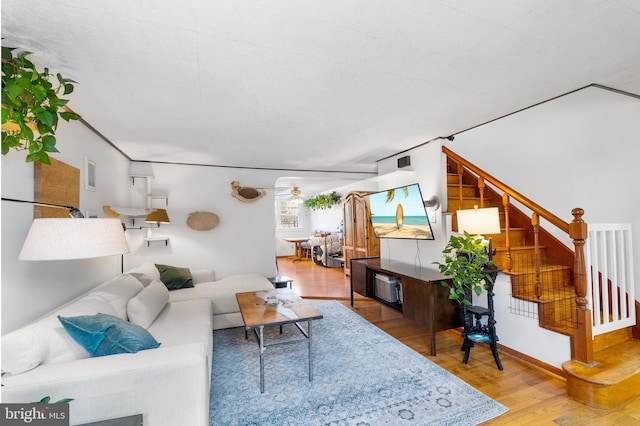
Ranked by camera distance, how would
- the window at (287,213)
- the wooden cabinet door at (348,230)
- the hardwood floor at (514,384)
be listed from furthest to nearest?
the window at (287,213) < the wooden cabinet door at (348,230) < the hardwood floor at (514,384)

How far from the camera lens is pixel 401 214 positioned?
12.9 ft

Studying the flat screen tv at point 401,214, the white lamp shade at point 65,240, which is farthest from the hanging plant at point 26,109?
the flat screen tv at point 401,214

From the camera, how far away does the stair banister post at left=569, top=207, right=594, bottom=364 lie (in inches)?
93.7

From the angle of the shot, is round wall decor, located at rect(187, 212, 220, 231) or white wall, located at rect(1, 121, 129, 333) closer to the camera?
white wall, located at rect(1, 121, 129, 333)

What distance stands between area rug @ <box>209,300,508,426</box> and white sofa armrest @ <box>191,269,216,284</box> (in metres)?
1.30

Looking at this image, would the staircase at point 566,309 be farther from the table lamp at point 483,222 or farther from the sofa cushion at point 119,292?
the sofa cushion at point 119,292

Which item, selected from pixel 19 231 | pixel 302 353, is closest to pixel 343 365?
pixel 302 353

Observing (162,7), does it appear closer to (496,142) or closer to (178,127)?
(178,127)

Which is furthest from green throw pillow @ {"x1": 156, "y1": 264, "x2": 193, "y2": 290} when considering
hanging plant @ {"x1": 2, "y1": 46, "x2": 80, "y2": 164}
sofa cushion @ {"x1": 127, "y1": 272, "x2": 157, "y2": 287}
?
hanging plant @ {"x1": 2, "y1": 46, "x2": 80, "y2": 164}

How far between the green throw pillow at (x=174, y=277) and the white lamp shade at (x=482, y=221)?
138 inches

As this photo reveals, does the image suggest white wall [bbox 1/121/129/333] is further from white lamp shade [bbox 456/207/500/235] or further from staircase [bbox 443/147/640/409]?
staircase [bbox 443/147/640/409]

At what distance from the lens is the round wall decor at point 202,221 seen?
15.8ft

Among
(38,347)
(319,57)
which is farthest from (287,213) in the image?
(38,347)

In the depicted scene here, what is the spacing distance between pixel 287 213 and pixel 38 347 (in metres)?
9.99
